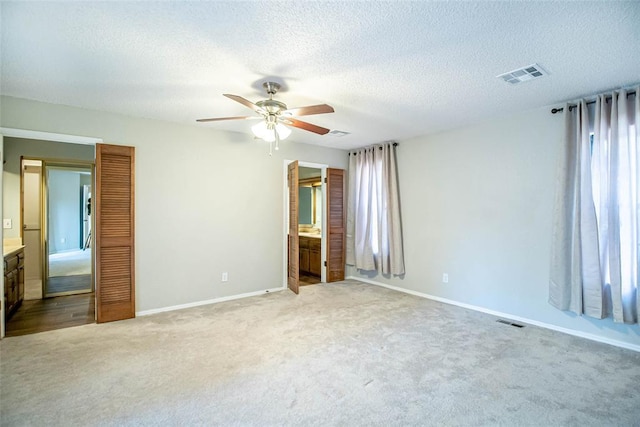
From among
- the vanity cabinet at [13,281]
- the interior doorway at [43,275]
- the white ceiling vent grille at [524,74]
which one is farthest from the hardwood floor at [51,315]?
the white ceiling vent grille at [524,74]

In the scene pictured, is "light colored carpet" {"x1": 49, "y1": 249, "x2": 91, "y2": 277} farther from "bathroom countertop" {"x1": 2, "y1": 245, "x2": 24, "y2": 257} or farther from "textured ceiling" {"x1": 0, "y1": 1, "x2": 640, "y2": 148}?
"textured ceiling" {"x1": 0, "y1": 1, "x2": 640, "y2": 148}

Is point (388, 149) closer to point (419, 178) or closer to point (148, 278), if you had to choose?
point (419, 178)

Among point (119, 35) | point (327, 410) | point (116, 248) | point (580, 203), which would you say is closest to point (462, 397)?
point (327, 410)

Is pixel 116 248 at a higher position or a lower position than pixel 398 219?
lower

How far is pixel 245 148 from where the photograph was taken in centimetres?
462

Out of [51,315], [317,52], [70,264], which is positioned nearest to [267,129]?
[317,52]

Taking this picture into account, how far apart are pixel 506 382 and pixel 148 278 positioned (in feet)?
12.9

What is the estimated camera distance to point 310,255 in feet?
20.4

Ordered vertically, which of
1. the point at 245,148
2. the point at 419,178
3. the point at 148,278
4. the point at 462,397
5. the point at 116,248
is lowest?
the point at 462,397

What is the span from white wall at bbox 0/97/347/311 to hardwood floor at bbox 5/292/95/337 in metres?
0.76

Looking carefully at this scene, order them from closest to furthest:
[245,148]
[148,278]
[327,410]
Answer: [327,410] < [148,278] < [245,148]

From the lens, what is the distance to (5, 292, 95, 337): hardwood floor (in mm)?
3400

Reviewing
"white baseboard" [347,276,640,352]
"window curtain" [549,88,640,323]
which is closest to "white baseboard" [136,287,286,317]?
"white baseboard" [347,276,640,352]

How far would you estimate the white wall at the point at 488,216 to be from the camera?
11.4 ft
